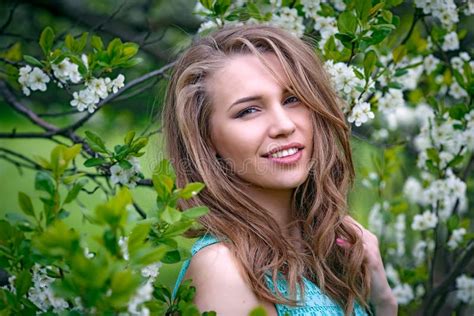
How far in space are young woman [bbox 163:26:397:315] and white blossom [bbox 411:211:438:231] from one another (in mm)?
876

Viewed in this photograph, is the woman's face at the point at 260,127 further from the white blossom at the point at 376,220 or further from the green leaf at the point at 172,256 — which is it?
the white blossom at the point at 376,220

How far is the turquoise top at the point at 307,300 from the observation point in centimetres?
195

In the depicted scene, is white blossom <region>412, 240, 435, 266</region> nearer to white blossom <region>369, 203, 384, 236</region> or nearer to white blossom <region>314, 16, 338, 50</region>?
white blossom <region>369, 203, 384, 236</region>

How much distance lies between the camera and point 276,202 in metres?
2.14

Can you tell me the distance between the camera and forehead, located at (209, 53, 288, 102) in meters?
2.04

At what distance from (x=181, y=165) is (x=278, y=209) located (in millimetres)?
275

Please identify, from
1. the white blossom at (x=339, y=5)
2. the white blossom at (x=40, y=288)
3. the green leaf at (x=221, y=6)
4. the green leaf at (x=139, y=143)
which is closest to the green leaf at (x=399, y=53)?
the white blossom at (x=339, y=5)

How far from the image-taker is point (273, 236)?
2047 millimetres

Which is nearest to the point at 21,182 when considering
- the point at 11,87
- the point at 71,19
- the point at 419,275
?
the point at 71,19

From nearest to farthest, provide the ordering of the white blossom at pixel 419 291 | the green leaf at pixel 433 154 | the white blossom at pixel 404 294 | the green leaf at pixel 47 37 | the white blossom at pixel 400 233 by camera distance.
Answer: the green leaf at pixel 47 37 → the green leaf at pixel 433 154 → the white blossom at pixel 404 294 → the white blossom at pixel 419 291 → the white blossom at pixel 400 233

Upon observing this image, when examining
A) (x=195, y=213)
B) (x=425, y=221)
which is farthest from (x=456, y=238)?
(x=195, y=213)

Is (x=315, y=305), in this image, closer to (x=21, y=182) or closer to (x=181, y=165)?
(x=181, y=165)

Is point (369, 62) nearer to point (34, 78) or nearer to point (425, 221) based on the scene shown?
point (34, 78)

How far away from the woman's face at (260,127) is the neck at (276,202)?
0.13 ft
